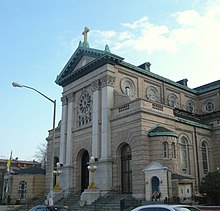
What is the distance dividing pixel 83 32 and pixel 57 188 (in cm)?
2073

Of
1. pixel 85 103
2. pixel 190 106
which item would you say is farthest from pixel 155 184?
pixel 190 106

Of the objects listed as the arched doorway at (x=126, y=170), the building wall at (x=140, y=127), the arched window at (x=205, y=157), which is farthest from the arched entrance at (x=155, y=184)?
the arched window at (x=205, y=157)

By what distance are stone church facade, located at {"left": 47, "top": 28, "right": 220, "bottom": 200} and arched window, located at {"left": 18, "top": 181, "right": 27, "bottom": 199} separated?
693 centimetres

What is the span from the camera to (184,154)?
112 feet

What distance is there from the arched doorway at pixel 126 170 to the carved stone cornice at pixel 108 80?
7.39 metres

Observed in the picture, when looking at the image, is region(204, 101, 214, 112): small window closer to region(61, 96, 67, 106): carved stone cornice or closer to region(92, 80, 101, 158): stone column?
region(92, 80, 101, 158): stone column

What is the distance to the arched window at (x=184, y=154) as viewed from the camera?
110 ft

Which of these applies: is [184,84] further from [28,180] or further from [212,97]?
[28,180]

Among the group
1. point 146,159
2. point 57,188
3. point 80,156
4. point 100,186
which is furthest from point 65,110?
point 146,159

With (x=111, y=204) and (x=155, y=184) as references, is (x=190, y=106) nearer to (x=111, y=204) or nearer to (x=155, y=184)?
(x=155, y=184)

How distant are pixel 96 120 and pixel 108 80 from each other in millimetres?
4623

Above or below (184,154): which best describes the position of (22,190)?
below

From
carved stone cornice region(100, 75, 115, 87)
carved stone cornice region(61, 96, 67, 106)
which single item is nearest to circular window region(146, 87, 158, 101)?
carved stone cornice region(100, 75, 115, 87)

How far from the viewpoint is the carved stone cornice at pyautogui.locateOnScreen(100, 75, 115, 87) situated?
114ft
